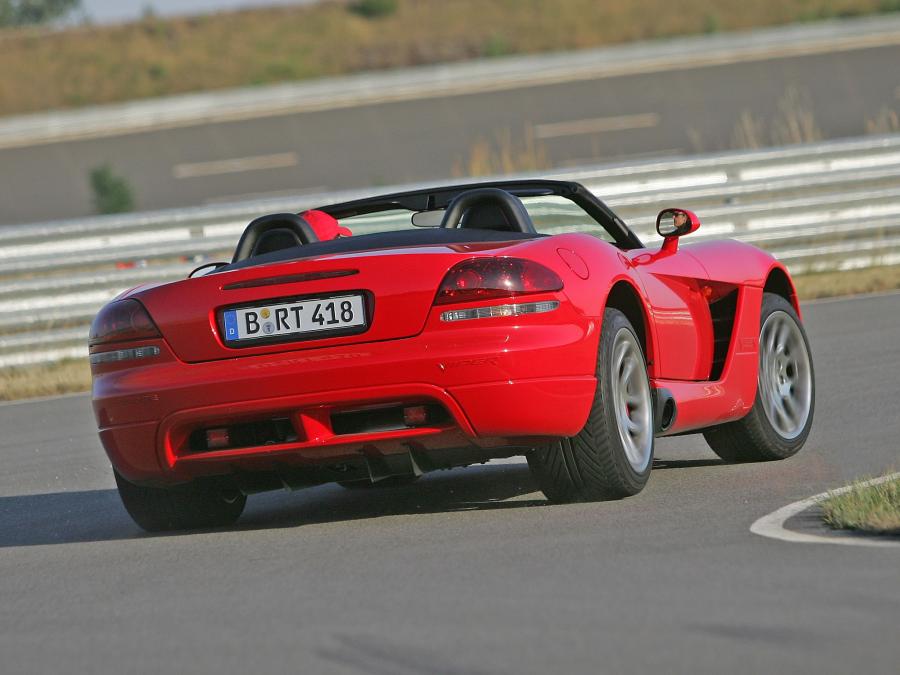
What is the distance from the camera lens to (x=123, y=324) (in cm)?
621

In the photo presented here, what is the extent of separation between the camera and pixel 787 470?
6969 millimetres

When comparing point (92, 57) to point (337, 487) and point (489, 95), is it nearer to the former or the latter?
point (489, 95)

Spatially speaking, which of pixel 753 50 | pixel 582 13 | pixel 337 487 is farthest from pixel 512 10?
pixel 337 487

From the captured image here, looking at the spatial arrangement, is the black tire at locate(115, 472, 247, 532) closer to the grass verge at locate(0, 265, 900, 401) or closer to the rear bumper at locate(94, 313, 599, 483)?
the rear bumper at locate(94, 313, 599, 483)

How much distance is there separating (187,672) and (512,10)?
4659cm

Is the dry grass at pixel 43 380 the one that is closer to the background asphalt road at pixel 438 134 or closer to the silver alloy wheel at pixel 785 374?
the silver alloy wheel at pixel 785 374

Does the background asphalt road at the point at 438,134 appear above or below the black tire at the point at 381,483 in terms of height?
above

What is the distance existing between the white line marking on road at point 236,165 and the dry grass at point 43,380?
1694 centimetres

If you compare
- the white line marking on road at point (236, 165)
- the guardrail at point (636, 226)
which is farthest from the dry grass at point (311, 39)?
the guardrail at point (636, 226)

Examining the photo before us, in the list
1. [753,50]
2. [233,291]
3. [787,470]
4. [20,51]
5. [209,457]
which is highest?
[20,51]

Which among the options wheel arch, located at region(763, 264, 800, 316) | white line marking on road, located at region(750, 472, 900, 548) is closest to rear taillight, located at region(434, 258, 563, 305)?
white line marking on road, located at region(750, 472, 900, 548)

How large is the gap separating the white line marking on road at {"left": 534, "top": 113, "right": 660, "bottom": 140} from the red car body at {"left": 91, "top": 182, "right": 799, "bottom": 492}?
23.3 m

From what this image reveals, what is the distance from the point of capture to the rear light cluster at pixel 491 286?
5758 mm

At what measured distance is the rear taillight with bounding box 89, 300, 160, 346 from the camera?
6.13 meters
